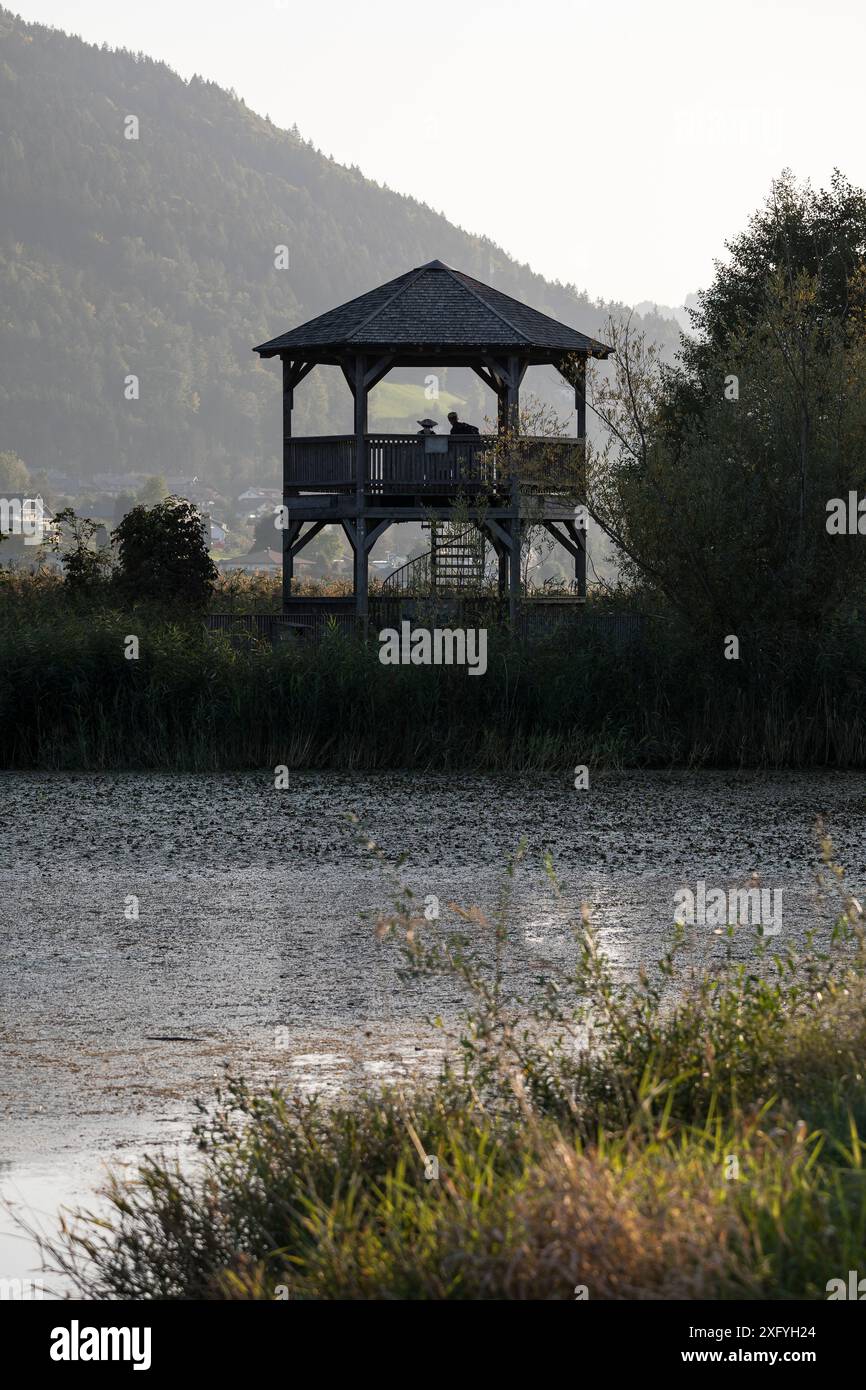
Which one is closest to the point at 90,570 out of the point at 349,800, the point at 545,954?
the point at 349,800

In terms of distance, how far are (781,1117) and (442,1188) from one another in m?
0.94

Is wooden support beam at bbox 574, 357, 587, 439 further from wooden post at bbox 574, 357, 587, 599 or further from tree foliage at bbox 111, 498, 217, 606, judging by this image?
tree foliage at bbox 111, 498, 217, 606

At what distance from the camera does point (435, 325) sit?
112ft

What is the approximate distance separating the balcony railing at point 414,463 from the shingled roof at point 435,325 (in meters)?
1.80

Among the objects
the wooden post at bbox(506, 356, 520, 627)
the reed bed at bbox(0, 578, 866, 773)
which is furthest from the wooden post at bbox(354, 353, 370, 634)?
the reed bed at bbox(0, 578, 866, 773)

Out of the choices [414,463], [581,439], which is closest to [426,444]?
[414,463]

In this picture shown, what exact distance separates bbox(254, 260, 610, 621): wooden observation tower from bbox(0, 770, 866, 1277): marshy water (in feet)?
36.7

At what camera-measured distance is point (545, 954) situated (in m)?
10.9

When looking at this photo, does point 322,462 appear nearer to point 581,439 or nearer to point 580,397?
point 581,439

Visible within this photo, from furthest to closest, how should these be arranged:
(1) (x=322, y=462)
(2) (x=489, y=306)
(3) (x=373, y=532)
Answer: (2) (x=489, y=306) → (1) (x=322, y=462) → (3) (x=373, y=532)

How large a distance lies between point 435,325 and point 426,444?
2849 millimetres

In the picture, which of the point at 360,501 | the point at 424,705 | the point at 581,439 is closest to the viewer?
the point at 424,705

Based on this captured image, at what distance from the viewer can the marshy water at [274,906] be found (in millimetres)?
7789
